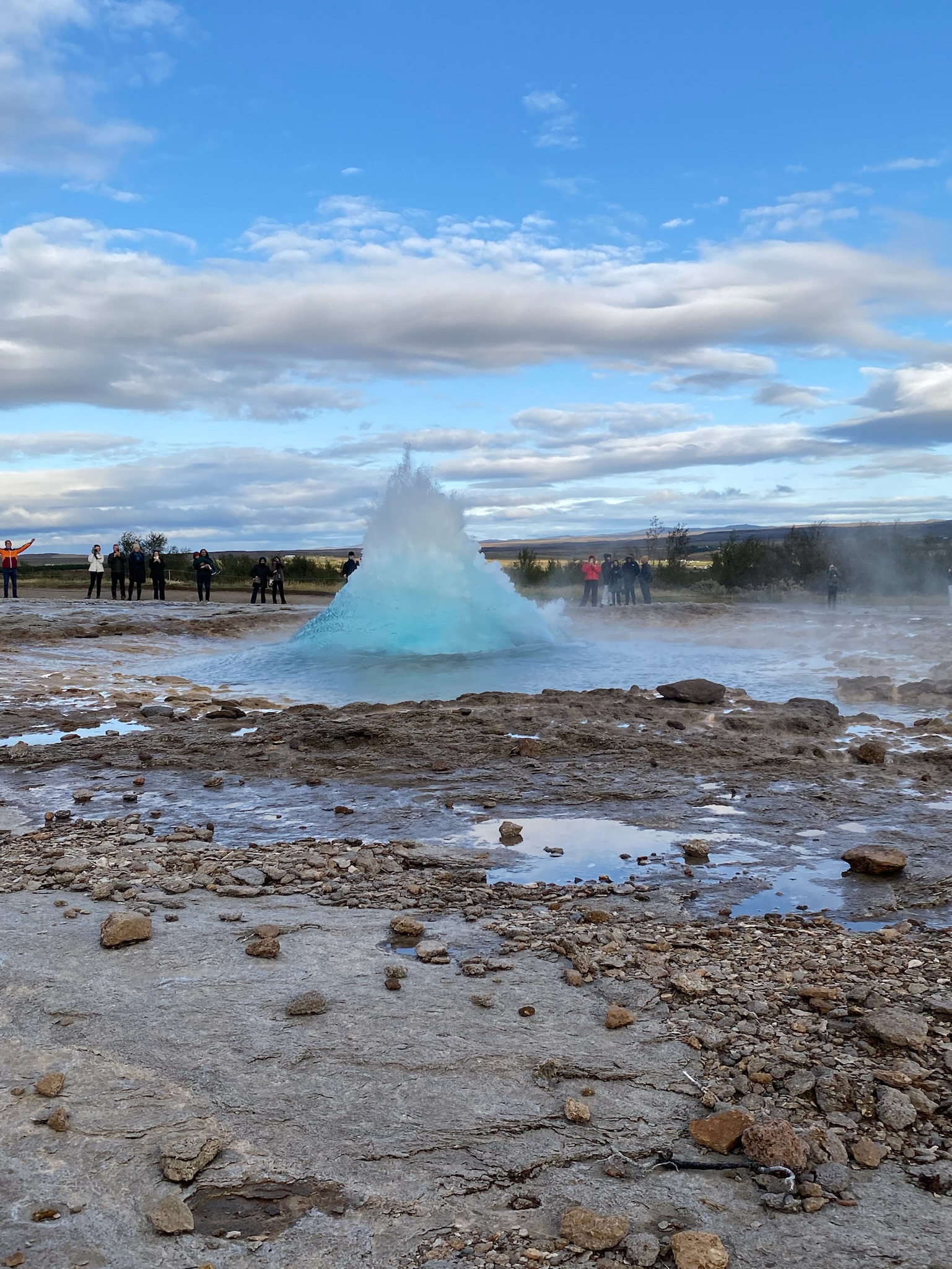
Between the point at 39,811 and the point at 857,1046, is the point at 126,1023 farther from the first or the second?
the point at 39,811

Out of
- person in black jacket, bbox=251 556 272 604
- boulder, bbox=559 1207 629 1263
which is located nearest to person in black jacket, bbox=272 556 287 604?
person in black jacket, bbox=251 556 272 604

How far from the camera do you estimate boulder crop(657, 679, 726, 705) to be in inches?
416

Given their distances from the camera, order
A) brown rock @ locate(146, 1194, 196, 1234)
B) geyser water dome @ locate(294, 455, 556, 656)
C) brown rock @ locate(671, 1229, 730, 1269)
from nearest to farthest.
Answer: brown rock @ locate(671, 1229, 730, 1269)
brown rock @ locate(146, 1194, 196, 1234)
geyser water dome @ locate(294, 455, 556, 656)

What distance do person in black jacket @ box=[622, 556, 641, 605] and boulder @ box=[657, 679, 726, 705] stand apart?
16458 millimetres

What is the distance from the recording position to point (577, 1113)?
2920 millimetres

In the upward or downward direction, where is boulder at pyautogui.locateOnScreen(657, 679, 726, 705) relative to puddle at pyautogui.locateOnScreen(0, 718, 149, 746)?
upward

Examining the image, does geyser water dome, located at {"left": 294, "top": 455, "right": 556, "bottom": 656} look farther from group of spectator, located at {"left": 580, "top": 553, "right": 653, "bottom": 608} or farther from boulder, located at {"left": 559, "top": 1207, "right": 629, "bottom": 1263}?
boulder, located at {"left": 559, "top": 1207, "right": 629, "bottom": 1263}

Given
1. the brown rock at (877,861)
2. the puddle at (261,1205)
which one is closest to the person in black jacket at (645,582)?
the brown rock at (877,861)

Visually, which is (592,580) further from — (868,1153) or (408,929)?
(868,1153)

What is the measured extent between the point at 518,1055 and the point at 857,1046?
1.09m

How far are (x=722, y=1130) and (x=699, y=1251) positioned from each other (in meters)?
0.49

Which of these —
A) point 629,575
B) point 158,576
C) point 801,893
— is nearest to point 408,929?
point 801,893

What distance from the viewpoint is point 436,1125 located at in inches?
114

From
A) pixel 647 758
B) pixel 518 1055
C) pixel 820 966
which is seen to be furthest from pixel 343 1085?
pixel 647 758
